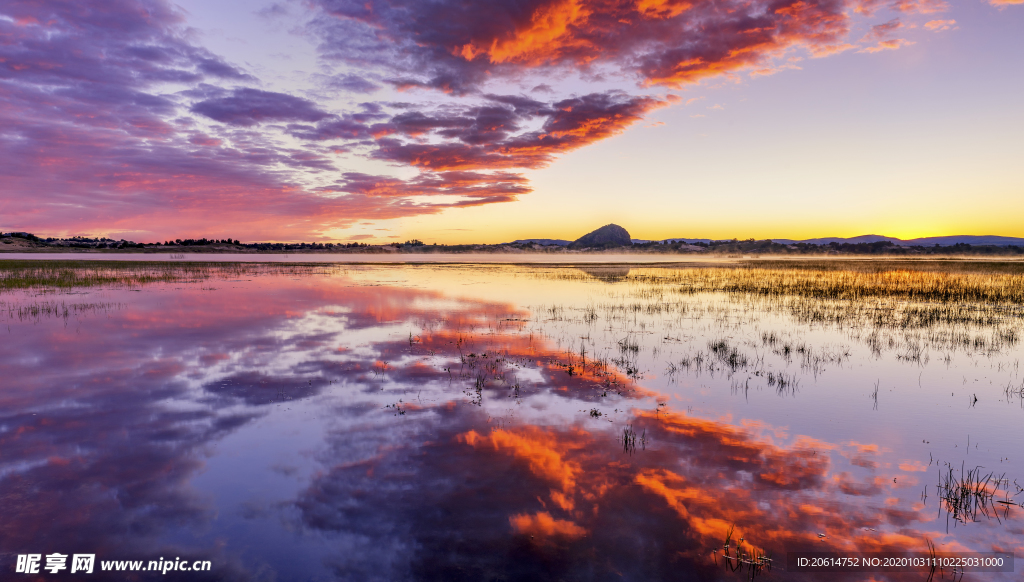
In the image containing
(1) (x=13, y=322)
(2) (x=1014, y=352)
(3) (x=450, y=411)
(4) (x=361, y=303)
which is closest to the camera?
(3) (x=450, y=411)

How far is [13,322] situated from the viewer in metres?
20.3

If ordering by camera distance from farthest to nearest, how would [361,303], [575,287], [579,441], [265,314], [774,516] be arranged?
[575,287] → [361,303] → [265,314] → [579,441] → [774,516]

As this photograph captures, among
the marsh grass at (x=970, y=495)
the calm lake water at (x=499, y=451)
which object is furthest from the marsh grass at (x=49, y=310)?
the marsh grass at (x=970, y=495)

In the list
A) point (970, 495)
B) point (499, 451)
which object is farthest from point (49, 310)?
point (970, 495)

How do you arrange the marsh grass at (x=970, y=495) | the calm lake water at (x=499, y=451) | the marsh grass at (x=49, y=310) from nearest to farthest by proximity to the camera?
1. the calm lake water at (x=499, y=451)
2. the marsh grass at (x=970, y=495)
3. the marsh grass at (x=49, y=310)

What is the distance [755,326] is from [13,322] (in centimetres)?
3345

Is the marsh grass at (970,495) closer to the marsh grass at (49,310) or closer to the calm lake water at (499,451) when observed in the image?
the calm lake water at (499,451)

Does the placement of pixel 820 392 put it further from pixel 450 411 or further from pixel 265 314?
pixel 265 314

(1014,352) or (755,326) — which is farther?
(755,326)

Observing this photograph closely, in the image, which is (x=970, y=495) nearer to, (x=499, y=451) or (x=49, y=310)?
(x=499, y=451)

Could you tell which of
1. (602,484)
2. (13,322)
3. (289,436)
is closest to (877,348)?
(602,484)

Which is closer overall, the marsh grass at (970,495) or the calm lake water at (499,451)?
the calm lake water at (499,451)

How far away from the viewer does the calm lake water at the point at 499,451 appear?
5496mm

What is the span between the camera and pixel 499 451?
8.05 metres
